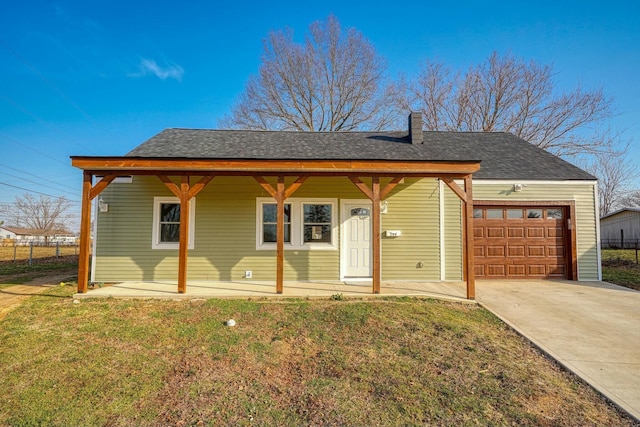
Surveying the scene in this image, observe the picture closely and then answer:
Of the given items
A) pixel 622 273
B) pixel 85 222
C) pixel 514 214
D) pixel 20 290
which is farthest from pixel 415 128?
pixel 20 290

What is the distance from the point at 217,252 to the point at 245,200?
151cm

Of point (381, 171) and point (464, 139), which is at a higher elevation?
point (464, 139)

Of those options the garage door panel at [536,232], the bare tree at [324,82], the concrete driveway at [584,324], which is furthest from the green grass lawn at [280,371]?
the bare tree at [324,82]

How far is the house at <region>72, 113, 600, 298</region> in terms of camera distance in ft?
26.3

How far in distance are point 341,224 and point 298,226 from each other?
1130 mm

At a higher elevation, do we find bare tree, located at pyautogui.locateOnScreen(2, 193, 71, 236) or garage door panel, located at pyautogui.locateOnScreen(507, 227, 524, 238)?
bare tree, located at pyautogui.locateOnScreen(2, 193, 71, 236)

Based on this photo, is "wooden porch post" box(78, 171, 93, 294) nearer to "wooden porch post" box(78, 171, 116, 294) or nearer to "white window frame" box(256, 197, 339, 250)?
"wooden porch post" box(78, 171, 116, 294)

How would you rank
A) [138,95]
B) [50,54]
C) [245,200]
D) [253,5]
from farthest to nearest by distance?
[138,95], [50,54], [253,5], [245,200]

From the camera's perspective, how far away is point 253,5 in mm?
11992

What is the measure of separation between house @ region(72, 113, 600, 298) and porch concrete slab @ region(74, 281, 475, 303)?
394mm

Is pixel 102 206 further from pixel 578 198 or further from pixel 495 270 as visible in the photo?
pixel 578 198

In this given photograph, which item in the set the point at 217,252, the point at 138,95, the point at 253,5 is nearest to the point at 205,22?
the point at 253,5

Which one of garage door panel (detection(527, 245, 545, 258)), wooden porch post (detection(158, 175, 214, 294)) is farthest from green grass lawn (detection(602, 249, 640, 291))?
wooden porch post (detection(158, 175, 214, 294))

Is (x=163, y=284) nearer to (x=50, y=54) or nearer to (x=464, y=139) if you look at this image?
(x=464, y=139)
